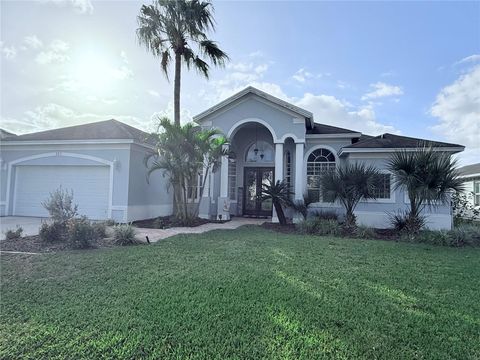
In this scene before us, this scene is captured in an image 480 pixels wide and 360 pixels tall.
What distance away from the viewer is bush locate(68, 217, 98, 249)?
7.90 m

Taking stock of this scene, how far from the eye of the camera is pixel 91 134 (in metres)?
14.1

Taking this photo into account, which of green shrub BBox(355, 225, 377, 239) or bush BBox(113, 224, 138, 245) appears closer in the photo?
bush BBox(113, 224, 138, 245)

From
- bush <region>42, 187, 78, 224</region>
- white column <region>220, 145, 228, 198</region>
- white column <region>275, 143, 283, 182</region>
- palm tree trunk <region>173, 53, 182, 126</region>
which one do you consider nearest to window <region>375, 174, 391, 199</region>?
white column <region>275, 143, 283, 182</region>

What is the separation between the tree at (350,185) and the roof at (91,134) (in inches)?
325

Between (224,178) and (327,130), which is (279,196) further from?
(327,130)

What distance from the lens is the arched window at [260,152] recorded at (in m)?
17.4

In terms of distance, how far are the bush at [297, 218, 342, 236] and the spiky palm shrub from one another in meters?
1.87

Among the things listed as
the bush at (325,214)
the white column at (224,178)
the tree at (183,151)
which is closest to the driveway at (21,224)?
the tree at (183,151)

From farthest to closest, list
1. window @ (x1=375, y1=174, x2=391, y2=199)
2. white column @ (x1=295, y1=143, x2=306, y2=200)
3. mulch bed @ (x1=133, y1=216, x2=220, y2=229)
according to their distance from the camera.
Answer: white column @ (x1=295, y1=143, x2=306, y2=200) → window @ (x1=375, y1=174, x2=391, y2=199) → mulch bed @ (x1=133, y1=216, x2=220, y2=229)

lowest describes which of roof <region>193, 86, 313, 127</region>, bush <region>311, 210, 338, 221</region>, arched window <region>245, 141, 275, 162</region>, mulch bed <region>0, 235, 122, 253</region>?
mulch bed <region>0, 235, 122, 253</region>

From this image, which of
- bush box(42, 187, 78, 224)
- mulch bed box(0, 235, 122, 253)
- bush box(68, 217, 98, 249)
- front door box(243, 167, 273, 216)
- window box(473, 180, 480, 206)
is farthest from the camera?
window box(473, 180, 480, 206)

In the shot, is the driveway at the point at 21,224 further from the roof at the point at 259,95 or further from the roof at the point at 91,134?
the roof at the point at 259,95

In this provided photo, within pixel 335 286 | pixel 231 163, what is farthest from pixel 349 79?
pixel 335 286

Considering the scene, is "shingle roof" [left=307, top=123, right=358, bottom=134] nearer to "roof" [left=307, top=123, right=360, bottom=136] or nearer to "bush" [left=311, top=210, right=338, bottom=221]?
"roof" [left=307, top=123, right=360, bottom=136]
